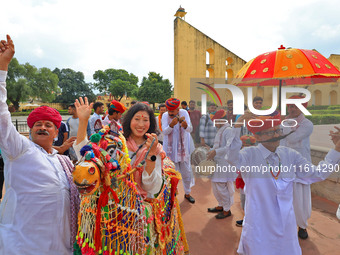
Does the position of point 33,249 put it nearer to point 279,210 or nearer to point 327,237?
point 279,210

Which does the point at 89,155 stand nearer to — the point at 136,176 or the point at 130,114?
the point at 136,176

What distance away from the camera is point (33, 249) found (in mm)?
1504

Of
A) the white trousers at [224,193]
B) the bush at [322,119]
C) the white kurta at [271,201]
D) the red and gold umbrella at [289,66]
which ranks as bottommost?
the white trousers at [224,193]

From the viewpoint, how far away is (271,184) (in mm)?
2172

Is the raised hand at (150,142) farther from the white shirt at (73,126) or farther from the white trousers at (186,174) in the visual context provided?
the white shirt at (73,126)

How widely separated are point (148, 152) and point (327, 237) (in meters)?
3.13

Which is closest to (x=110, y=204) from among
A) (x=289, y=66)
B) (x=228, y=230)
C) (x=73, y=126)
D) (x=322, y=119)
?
(x=228, y=230)

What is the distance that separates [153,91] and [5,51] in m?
33.7

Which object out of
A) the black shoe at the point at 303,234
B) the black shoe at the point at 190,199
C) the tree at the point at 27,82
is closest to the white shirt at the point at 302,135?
the black shoe at the point at 303,234

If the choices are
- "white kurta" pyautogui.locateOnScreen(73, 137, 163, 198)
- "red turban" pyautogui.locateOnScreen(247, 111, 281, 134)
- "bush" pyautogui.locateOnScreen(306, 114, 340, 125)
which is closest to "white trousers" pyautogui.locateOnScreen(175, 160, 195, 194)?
"red turban" pyautogui.locateOnScreen(247, 111, 281, 134)

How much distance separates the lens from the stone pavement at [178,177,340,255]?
115 inches

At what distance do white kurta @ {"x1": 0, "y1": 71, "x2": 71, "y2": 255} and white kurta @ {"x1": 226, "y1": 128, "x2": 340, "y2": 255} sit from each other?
1.73 meters

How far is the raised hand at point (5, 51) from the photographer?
140 centimetres

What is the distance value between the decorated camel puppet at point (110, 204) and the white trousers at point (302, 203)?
2.27m
